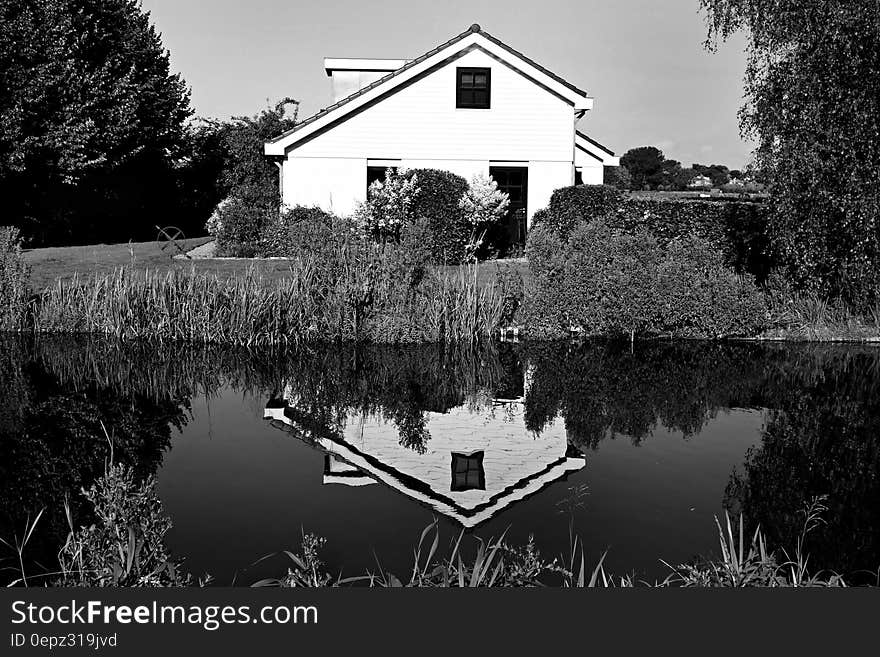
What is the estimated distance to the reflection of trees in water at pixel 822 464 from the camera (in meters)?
5.96

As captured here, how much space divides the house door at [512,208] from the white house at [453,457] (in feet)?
46.8

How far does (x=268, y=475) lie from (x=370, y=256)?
6662 millimetres

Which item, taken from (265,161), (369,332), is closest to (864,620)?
(369,332)

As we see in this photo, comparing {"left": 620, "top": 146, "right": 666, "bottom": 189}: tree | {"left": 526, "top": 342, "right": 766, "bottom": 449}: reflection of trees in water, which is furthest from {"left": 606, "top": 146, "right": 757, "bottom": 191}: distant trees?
{"left": 526, "top": 342, "right": 766, "bottom": 449}: reflection of trees in water

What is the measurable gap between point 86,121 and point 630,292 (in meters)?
19.1

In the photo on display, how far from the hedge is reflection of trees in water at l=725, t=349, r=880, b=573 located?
4969 mm

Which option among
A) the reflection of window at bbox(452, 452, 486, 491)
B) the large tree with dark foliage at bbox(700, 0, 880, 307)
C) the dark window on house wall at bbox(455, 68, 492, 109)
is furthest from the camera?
the dark window on house wall at bbox(455, 68, 492, 109)

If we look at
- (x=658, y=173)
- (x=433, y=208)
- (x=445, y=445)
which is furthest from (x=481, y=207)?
(x=658, y=173)

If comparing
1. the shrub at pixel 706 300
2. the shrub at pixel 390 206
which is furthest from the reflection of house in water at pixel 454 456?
the shrub at pixel 390 206

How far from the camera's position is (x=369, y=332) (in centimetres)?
1334

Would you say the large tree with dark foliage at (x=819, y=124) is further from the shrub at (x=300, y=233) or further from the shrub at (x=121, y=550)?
the shrub at (x=121, y=550)

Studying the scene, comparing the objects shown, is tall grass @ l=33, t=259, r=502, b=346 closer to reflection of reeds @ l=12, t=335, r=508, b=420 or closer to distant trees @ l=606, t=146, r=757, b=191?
reflection of reeds @ l=12, t=335, r=508, b=420

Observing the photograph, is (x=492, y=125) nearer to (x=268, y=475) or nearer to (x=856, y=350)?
(x=856, y=350)

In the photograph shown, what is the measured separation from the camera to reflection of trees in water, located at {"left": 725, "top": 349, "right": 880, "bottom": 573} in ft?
19.6
